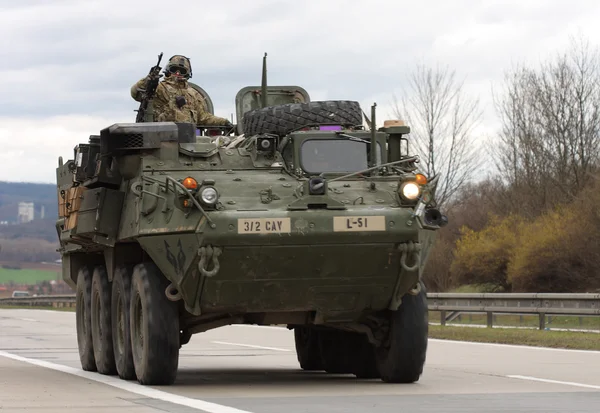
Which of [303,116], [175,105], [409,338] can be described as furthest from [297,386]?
[175,105]

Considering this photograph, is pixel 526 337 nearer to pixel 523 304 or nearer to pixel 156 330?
pixel 523 304

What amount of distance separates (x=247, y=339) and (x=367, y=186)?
12.2m

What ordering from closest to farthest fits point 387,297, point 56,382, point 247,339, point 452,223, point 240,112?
point 387,297 → point 56,382 → point 240,112 → point 247,339 → point 452,223

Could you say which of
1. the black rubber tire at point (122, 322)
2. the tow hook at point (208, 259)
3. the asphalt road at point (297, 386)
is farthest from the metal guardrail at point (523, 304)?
the tow hook at point (208, 259)

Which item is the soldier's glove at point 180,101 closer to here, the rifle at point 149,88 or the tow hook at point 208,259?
the rifle at point 149,88

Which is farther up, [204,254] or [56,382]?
[204,254]

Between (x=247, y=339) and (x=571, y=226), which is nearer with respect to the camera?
(x=247, y=339)

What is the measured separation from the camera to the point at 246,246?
1281 centimetres

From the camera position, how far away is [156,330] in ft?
44.2

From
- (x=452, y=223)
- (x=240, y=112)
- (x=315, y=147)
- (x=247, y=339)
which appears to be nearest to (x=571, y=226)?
(x=452, y=223)

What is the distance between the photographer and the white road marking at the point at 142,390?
11.1m

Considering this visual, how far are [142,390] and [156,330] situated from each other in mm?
634

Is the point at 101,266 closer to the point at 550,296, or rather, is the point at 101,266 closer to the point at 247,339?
the point at 247,339

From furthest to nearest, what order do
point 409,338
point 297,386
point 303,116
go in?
point 303,116 → point 297,386 → point 409,338
